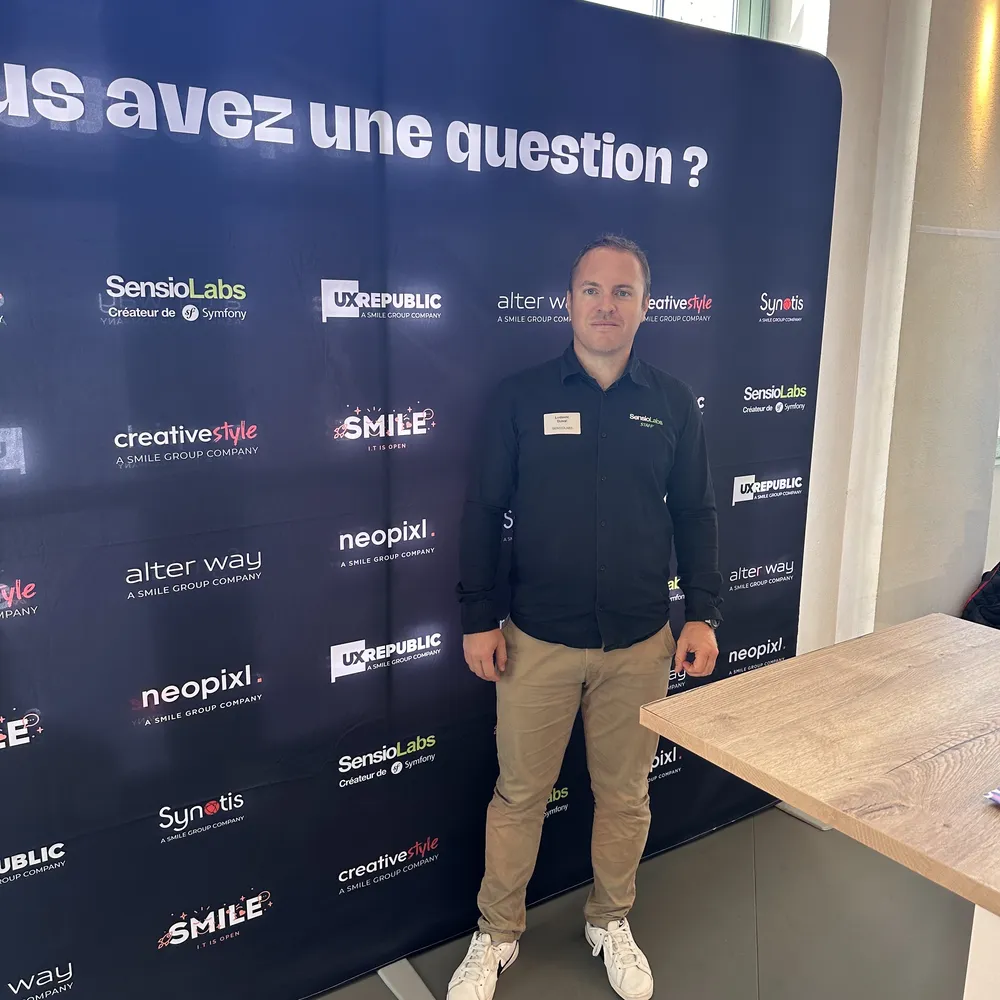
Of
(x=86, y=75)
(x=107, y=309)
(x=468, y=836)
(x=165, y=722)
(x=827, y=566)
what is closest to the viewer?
(x=86, y=75)

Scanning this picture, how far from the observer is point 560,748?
211cm

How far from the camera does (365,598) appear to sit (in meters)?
2.02

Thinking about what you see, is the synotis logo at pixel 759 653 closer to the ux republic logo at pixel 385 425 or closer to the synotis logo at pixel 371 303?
the ux republic logo at pixel 385 425

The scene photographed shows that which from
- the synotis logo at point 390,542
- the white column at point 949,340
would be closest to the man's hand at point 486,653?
the synotis logo at point 390,542

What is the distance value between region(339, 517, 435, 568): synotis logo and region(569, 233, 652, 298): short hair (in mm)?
685

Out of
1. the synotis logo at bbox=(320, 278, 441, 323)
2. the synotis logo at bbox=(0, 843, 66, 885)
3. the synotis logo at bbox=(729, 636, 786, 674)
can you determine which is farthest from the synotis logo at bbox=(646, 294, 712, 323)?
the synotis logo at bbox=(0, 843, 66, 885)

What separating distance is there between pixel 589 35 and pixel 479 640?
56.7 inches

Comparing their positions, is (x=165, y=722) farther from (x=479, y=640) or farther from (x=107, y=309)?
(x=107, y=309)

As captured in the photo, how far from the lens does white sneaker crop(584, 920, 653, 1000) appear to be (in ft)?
6.91

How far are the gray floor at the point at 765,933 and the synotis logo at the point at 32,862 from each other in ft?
2.60

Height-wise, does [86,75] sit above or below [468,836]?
above

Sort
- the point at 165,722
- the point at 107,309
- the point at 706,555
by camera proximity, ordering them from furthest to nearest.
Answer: the point at 706,555 → the point at 165,722 → the point at 107,309

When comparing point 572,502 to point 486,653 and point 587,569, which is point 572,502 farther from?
point 486,653

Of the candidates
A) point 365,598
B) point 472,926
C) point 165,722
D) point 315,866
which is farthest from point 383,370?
point 472,926
